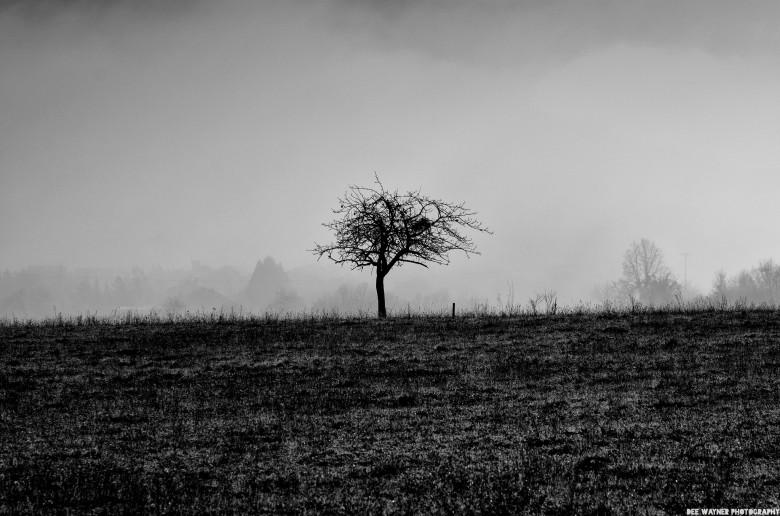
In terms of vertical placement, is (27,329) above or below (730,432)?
above

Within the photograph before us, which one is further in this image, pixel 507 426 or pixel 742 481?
pixel 507 426

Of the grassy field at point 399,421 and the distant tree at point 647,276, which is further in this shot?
the distant tree at point 647,276

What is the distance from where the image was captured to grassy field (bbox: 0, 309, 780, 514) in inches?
285

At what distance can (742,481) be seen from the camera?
292 inches

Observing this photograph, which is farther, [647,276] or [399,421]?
[647,276]

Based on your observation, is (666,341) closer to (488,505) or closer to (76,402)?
(488,505)

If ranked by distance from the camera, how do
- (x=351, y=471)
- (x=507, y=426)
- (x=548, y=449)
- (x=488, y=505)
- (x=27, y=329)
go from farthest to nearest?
(x=27, y=329) < (x=507, y=426) < (x=548, y=449) < (x=351, y=471) < (x=488, y=505)

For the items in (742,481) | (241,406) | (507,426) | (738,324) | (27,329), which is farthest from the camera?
(27,329)

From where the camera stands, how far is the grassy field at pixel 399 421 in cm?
725

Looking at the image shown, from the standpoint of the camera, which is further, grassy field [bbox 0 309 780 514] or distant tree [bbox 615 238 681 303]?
distant tree [bbox 615 238 681 303]

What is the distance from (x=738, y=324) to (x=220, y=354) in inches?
682

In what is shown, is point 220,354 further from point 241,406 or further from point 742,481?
point 742,481

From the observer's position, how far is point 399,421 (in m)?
11.0

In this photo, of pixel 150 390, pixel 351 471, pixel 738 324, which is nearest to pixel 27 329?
pixel 150 390
